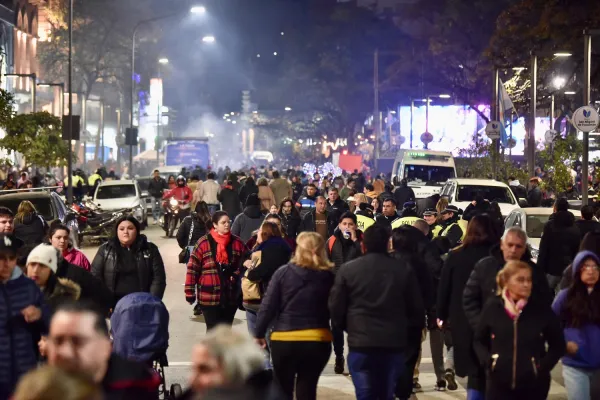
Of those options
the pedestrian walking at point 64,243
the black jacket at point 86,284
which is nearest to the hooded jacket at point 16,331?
the black jacket at point 86,284

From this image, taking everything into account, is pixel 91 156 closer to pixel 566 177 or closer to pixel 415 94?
pixel 415 94

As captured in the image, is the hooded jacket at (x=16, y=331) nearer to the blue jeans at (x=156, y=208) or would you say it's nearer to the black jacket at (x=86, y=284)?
the black jacket at (x=86, y=284)

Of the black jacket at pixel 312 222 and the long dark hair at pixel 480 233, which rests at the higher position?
the long dark hair at pixel 480 233

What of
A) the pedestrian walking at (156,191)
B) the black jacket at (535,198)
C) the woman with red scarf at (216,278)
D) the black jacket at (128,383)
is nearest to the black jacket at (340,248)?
the woman with red scarf at (216,278)

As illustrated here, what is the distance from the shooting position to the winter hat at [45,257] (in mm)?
7680

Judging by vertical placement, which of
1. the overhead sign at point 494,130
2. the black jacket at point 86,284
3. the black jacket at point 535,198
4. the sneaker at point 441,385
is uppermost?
the overhead sign at point 494,130

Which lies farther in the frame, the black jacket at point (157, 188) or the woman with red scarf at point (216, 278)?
the black jacket at point (157, 188)

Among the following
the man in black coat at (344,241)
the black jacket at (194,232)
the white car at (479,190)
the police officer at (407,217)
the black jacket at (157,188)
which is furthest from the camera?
the black jacket at (157,188)

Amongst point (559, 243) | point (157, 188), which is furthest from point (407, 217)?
point (157, 188)

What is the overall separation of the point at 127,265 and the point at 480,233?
3037mm

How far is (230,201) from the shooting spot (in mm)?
25906

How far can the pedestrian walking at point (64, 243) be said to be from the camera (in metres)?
9.86

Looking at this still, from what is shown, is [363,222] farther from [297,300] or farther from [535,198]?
[535,198]

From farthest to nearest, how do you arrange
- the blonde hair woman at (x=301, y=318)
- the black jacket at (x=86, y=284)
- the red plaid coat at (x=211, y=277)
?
the red plaid coat at (x=211, y=277) < the black jacket at (x=86, y=284) < the blonde hair woman at (x=301, y=318)
